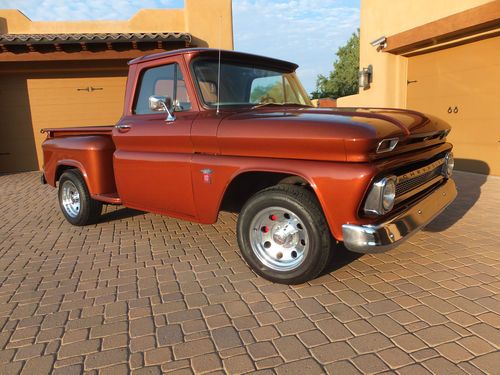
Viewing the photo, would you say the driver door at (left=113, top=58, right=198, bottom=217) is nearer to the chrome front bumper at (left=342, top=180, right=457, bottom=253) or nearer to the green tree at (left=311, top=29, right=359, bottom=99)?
the chrome front bumper at (left=342, top=180, right=457, bottom=253)

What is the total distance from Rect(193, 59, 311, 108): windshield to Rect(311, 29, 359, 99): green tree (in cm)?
4137

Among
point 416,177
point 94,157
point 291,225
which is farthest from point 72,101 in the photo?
point 416,177

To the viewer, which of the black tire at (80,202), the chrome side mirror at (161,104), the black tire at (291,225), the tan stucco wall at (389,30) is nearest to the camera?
the black tire at (291,225)

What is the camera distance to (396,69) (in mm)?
8742

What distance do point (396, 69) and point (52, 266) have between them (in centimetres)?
811

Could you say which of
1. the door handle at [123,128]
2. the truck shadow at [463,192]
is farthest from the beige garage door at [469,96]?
the door handle at [123,128]

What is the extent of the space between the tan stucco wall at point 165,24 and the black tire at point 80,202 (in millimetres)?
6509

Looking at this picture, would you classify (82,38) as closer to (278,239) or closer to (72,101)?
(72,101)

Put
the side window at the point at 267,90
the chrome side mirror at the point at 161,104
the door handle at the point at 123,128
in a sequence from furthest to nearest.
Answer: the door handle at the point at 123,128, the side window at the point at 267,90, the chrome side mirror at the point at 161,104

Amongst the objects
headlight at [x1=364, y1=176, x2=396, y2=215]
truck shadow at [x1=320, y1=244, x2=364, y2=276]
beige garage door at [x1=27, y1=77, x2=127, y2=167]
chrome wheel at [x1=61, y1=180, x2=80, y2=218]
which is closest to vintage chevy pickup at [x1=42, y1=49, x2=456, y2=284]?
headlight at [x1=364, y1=176, x2=396, y2=215]

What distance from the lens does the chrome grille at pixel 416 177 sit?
8.98 ft

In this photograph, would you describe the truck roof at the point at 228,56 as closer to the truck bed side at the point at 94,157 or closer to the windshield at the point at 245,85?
the windshield at the point at 245,85

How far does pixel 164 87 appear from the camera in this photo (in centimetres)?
385

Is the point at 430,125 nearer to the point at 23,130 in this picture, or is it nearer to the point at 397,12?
the point at 397,12
